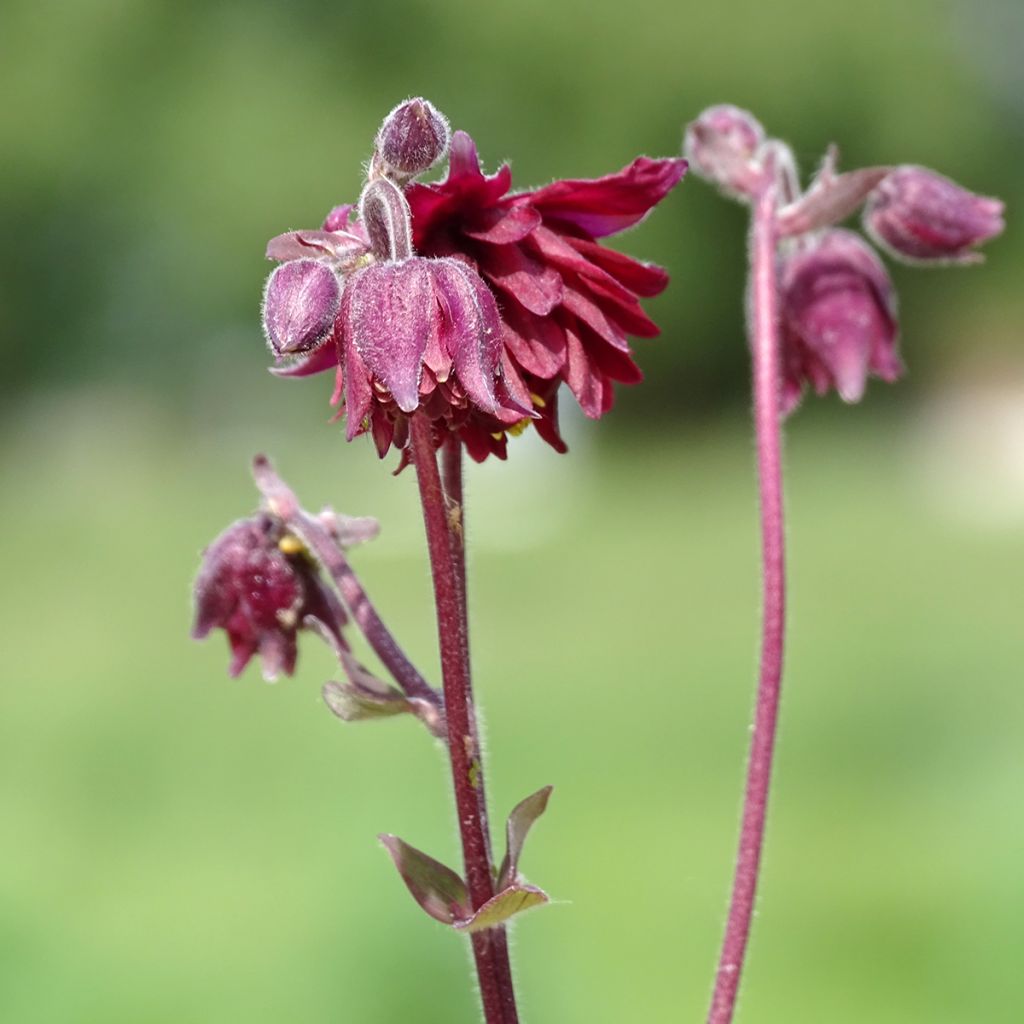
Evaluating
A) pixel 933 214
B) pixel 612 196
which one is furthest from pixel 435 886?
pixel 933 214

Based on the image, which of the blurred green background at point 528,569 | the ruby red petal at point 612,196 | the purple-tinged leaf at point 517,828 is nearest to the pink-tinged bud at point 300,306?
the ruby red petal at point 612,196

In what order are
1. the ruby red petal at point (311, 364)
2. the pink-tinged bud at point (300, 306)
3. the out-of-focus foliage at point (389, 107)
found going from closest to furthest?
1. the pink-tinged bud at point (300, 306)
2. the ruby red petal at point (311, 364)
3. the out-of-focus foliage at point (389, 107)

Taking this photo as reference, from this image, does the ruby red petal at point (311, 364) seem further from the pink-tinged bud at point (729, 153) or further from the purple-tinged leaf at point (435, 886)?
the pink-tinged bud at point (729, 153)

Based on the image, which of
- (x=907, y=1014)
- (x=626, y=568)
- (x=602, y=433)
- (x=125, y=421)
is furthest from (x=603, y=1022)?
(x=125, y=421)

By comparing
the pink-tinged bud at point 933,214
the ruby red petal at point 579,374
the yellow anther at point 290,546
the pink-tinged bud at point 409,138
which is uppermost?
the pink-tinged bud at point 933,214

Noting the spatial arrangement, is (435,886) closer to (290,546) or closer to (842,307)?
(290,546)

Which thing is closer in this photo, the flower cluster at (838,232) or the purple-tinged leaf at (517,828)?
the purple-tinged leaf at (517,828)
